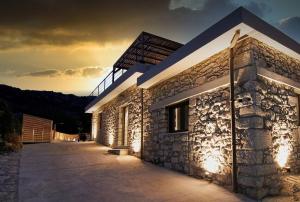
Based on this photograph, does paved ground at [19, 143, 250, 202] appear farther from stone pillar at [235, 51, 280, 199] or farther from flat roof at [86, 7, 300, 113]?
flat roof at [86, 7, 300, 113]

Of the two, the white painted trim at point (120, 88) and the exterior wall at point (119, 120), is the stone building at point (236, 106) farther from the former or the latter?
the exterior wall at point (119, 120)

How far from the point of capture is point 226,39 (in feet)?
17.7

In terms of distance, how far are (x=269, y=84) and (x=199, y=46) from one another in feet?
5.97

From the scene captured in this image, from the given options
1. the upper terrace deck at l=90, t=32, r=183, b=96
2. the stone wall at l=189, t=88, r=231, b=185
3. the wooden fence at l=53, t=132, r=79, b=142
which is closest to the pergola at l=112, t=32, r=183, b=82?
the upper terrace deck at l=90, t=32, r=183, b=96

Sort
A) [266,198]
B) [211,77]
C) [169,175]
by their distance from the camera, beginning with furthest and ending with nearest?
[169,175]
[211,77]
[266,198]

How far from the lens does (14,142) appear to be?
1206 centimetres

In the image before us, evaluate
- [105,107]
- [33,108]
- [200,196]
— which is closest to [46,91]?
[33,108]

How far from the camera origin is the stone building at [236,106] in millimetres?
5125

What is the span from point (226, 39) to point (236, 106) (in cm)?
149

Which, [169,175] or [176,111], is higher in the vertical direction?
[176,111]

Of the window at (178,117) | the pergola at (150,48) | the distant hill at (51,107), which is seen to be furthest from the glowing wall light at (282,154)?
the distant hill at (51,107)

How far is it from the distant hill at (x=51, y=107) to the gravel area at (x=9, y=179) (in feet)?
76.1

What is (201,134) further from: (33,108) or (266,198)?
(33,108)

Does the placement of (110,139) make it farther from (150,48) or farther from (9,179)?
(9,179)
